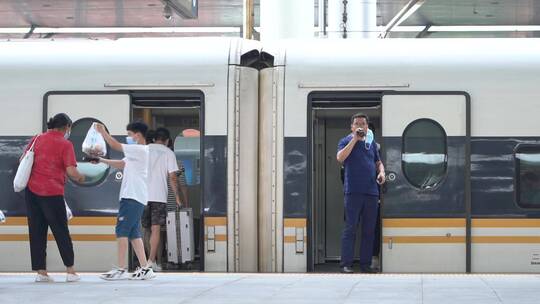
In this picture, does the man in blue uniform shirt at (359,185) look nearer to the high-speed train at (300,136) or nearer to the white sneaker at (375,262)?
the high-speed train at (300,136)

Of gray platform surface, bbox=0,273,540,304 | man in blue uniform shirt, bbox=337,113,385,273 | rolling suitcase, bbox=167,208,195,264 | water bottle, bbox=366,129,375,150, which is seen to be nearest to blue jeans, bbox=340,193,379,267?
man in blue uniform shirt, bbox=337,113,385,273

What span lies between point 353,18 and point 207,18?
47.3 feet

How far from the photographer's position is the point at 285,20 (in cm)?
1933

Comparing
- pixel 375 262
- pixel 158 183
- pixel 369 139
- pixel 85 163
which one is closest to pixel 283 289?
pixel 369 139

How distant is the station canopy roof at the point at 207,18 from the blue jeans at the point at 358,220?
64.5 feet

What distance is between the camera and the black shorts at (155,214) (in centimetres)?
1197

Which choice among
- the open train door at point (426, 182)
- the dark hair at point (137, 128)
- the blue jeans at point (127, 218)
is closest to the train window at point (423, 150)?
the open train door at point (426, 182)

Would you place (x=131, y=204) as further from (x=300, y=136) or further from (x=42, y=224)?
(x=300, y=136)

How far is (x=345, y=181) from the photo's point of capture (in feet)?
39.1

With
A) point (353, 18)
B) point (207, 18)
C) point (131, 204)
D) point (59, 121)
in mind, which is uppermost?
point (207, 18)

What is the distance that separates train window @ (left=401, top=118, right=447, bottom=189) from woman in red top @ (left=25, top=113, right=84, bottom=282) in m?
3.64

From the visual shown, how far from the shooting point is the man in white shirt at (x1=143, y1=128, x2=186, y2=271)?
11930 millimetres

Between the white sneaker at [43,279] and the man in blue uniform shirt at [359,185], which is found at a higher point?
the man in blue uniform shirt at [359,185]

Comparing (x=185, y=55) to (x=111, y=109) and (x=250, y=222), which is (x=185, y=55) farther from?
(x=250, y=222)
